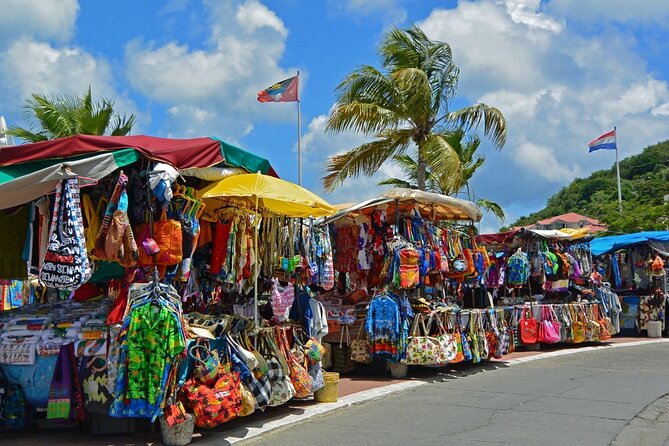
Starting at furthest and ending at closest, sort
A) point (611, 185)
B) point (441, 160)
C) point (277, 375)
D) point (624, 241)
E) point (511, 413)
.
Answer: point (611, 185) → point (624, 241) → point (441, 160) → point (511, 413) → point (277, 375)

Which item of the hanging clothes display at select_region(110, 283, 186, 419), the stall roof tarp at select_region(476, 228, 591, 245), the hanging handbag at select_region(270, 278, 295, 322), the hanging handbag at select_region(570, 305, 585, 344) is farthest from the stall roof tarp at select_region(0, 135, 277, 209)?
the hanging handbag at select_region(570, 305, 585, 344)

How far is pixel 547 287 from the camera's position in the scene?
1717 cm

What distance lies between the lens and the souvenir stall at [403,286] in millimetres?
11234

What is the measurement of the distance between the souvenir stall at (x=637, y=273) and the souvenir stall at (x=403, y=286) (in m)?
7.65

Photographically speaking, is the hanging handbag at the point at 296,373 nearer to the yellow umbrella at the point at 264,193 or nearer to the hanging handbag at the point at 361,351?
the yellow umbrella at the point at 264,193

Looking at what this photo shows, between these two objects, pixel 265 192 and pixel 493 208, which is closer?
pixel 265 192

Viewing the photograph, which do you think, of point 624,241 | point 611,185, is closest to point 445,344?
point 624,241

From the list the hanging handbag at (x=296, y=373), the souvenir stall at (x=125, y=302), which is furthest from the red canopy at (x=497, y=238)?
the souvenir stall at (x=125, y=302)

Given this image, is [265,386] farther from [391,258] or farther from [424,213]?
[424,213]

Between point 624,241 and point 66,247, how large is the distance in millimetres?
17188

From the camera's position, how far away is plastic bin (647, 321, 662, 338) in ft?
63.9

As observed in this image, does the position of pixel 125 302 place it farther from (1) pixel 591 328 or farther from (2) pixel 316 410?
(1) pixel 591 328

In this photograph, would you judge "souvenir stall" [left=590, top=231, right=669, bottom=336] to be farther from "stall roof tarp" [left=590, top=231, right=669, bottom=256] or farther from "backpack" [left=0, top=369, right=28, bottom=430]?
"backpack" [left=0, top=369, right=28, bottom=430]

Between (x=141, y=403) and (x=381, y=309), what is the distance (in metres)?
5.52
